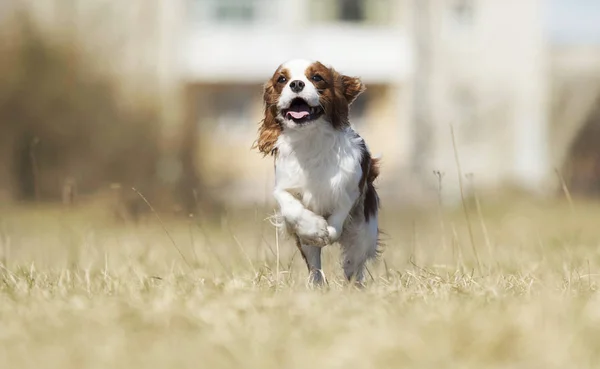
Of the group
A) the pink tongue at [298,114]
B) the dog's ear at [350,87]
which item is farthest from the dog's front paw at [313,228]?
the dog's ear at [350,87]

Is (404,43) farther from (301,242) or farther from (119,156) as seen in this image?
(301,242)

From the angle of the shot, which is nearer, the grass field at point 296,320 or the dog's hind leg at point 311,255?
the grass field at point 296,320

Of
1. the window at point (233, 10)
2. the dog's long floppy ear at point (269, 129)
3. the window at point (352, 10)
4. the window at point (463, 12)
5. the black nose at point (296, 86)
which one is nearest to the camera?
the black nose at point (296, 86)

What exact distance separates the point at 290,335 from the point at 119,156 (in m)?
13.9

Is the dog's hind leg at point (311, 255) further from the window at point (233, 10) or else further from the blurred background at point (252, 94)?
the window at point (233, 10)

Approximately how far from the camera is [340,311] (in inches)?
160

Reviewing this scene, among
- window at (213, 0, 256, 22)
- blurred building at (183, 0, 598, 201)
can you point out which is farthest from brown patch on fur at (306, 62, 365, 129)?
window at (213, 0, 256, 22)

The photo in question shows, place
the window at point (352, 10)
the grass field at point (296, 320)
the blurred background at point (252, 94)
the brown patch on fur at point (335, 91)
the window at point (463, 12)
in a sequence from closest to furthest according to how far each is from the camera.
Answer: the grass field at point (296, 320)
the brown patch on fur at point (335, 91)
the blurred background at point (252, 94)
the window at point (352, 10)
the window at point (463, 12)

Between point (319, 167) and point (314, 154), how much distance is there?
7cm

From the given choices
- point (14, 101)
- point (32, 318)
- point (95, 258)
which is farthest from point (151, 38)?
point (32, 318)

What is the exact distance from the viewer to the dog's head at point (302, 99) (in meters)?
5.44

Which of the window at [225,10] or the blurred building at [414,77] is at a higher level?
the window at [225,10]

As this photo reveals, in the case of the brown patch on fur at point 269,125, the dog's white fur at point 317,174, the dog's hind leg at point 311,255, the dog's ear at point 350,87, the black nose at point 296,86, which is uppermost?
the black nose at point 296,86

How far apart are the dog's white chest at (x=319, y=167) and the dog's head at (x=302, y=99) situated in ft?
0.26
